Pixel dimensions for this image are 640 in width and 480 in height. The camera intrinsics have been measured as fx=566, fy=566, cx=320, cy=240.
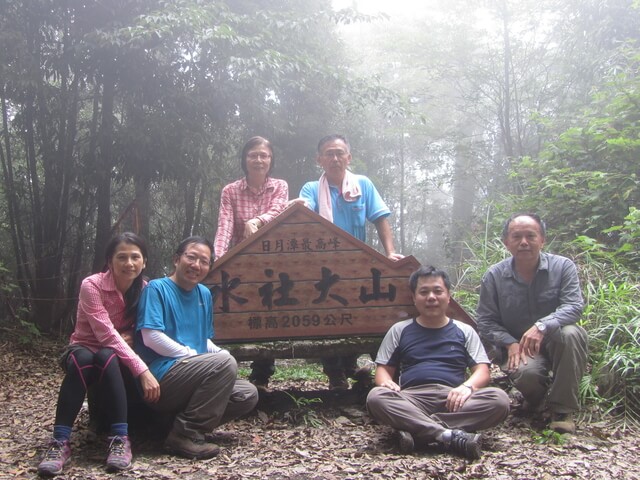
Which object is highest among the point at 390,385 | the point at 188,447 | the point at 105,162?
the point at 105,162

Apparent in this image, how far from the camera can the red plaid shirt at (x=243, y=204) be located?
393cm

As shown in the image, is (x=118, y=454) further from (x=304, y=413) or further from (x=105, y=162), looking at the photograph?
(x=105, y=162)

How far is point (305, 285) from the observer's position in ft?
12.0

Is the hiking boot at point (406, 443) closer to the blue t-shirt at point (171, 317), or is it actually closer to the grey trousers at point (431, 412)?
the grey trousers at point (431, 412)

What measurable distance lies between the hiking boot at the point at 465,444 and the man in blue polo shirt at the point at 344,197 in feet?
4.14

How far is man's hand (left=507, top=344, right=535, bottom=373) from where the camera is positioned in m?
3.26

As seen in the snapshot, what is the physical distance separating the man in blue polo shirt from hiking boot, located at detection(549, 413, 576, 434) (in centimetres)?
128

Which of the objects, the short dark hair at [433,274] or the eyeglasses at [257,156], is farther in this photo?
the eyeglasses at [257,156]

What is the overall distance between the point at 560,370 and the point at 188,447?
6.83 ft

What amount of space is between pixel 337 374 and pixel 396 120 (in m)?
10.4

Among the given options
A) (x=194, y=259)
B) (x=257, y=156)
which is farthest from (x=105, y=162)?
(x=194, y=259)

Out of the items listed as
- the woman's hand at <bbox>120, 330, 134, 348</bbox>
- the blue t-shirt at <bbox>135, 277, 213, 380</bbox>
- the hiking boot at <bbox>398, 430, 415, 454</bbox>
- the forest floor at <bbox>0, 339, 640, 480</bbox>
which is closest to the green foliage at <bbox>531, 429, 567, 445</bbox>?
the forest floor at <bbox>0, 339, 640, 480</bbox>

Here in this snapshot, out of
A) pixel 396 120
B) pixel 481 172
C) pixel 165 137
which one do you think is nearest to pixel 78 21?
pixel 165 137

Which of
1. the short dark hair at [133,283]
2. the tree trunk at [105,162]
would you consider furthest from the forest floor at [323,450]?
the tree trunk at [105,162]
